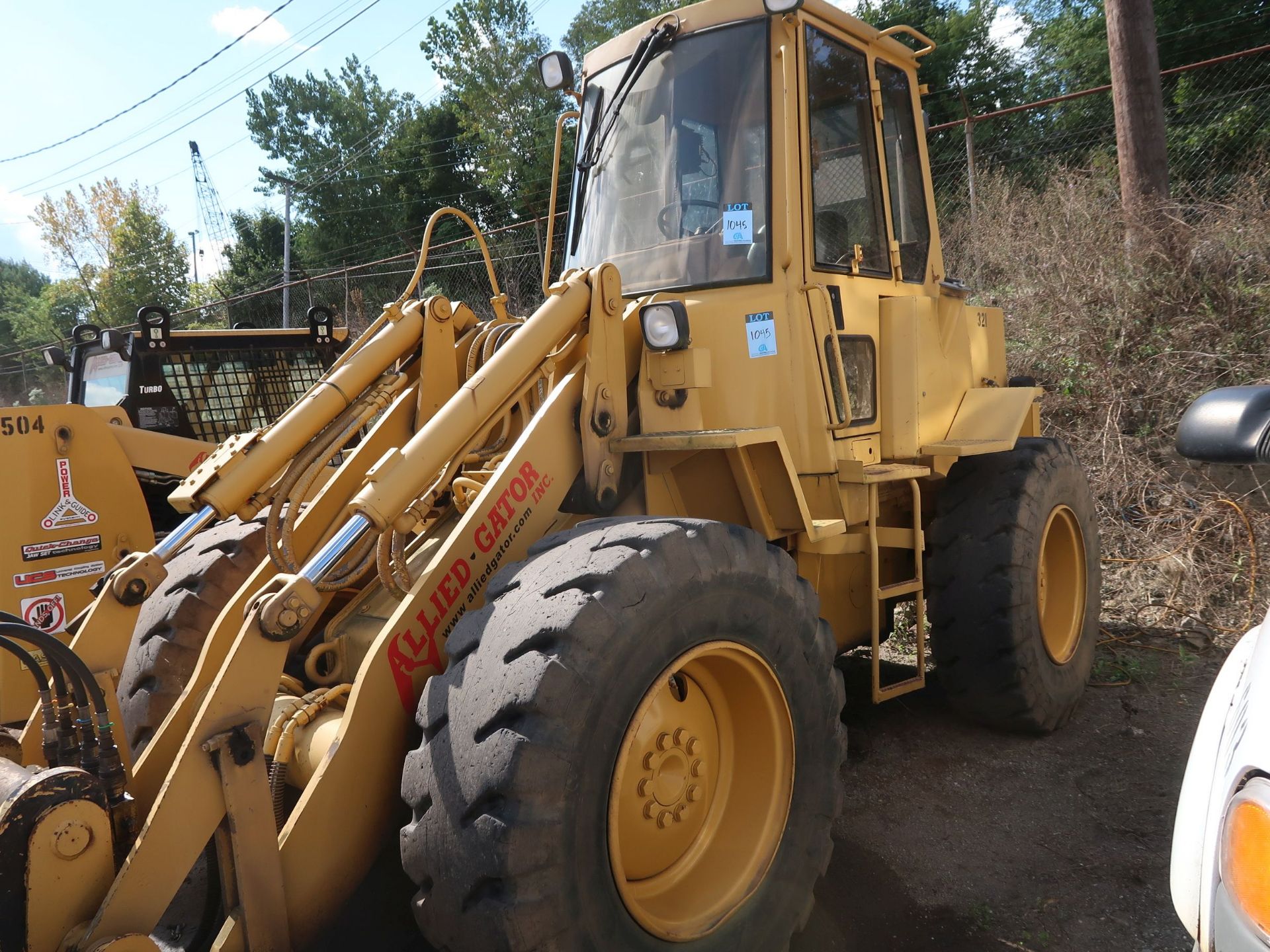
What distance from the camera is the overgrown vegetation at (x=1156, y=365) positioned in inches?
236

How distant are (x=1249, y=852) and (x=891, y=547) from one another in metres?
2.58

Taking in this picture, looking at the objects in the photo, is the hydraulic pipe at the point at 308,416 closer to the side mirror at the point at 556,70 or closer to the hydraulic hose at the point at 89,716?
the hydraulic hose at the point at 89,716

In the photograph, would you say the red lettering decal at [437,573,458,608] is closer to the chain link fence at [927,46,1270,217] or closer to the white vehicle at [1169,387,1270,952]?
the white vehicle at [1169,387,1270,952]

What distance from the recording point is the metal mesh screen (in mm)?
6887

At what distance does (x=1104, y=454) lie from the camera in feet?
22.8

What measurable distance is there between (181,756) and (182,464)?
4.25 m

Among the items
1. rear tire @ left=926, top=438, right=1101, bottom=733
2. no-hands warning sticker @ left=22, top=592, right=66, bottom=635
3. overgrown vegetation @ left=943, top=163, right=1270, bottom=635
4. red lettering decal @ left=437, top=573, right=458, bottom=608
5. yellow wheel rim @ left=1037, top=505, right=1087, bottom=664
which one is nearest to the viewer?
red lettering decal @ left=437, top=573, right=458, bottom=608

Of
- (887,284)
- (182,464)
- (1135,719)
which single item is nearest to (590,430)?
(887,284)

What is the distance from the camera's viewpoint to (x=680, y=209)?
3492mm

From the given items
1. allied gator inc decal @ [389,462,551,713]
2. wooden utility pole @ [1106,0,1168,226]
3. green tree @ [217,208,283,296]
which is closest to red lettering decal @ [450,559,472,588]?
allied gator inc decal @ [389,462,551,713]

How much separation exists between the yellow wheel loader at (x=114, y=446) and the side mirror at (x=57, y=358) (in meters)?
0.02

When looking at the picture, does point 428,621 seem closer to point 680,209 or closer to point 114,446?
point 680,209

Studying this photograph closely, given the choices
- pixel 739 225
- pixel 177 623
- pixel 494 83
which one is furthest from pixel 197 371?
pixel 494 83

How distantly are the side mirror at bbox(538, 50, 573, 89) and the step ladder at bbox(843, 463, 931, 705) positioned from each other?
2045mm
